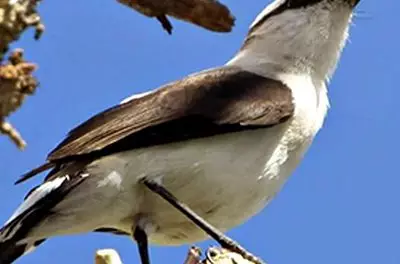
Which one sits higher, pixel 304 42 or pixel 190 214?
pixel 304 42

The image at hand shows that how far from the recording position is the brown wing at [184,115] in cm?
363

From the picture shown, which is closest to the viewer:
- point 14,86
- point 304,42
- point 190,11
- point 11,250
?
point 14,86

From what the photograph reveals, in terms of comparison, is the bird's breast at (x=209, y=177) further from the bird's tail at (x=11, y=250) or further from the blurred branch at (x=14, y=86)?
the blurred branch at (x=14, y=86)

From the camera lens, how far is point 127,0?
2365mm

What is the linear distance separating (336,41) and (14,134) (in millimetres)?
3623

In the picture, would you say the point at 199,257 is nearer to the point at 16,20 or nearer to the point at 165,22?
the point at 165,22

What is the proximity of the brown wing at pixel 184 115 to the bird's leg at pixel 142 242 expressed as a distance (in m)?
0.38

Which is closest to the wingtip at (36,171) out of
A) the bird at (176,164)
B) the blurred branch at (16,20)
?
the bird at (176,164)

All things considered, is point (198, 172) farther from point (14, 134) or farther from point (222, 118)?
point (14, 134)

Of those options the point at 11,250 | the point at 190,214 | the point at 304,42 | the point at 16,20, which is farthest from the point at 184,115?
the point at 16,20

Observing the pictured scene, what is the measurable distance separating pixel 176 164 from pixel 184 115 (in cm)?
32

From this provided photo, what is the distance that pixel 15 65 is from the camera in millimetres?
1044

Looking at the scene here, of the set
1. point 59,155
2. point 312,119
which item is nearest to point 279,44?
point 312,119

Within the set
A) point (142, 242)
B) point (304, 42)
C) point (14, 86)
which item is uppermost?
point (304, 42)
